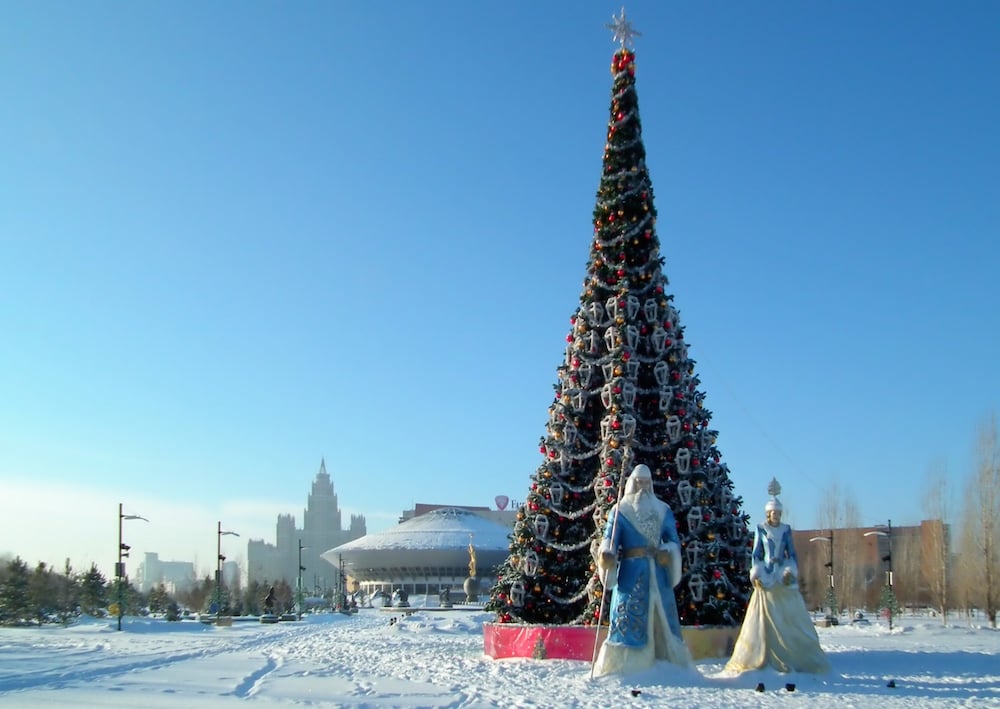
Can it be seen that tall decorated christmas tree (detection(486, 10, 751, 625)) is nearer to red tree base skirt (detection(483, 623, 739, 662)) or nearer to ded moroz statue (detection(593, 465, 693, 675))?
red tree base skirt (detection(483, 623, 739, 662))

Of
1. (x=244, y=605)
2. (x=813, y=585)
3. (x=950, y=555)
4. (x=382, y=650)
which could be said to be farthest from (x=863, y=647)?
(x=813, y=585)

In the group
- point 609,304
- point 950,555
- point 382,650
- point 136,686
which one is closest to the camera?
point 136,686

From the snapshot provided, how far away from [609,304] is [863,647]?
956 cm

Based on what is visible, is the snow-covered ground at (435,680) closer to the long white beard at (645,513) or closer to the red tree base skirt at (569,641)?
the red tree base skirt at (569,641)

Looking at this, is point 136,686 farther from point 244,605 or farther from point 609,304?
point 244,605

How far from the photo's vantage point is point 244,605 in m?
50.6

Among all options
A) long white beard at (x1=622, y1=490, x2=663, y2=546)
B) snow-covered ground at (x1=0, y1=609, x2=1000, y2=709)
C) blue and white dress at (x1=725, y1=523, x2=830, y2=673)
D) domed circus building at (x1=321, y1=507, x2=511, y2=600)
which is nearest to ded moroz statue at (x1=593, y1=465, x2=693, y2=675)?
long white beard at (x1=622, y1=490, x2=663, y2=546)

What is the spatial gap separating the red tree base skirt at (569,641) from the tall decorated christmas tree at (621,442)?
1.33 ft

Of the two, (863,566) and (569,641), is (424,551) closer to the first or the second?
(863,566)

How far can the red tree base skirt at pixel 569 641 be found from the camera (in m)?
13.9

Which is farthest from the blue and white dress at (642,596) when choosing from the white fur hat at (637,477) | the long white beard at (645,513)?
the white fur hat at (637,477)

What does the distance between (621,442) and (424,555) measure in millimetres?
94412

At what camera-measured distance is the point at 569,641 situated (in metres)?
14.0

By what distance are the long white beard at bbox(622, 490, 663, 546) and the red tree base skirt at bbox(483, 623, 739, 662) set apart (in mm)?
2266
